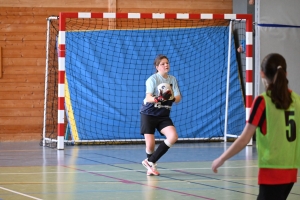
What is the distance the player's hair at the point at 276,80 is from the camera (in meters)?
4.57

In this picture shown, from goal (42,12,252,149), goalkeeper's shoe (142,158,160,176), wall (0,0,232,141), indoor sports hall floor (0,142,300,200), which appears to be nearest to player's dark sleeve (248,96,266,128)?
indoor sports hall floor (0,142,300,200)

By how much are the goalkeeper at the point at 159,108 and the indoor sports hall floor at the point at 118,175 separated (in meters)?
0.34

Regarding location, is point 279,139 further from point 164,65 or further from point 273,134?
point 164,65

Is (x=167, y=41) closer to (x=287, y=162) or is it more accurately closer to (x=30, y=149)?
(x=30, y=149)

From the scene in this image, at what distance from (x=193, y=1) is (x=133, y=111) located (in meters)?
3.34

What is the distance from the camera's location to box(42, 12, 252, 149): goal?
14.8 metres

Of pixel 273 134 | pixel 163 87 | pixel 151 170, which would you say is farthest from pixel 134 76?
pixel 273 134

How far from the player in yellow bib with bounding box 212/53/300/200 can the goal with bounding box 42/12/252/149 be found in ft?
33.1

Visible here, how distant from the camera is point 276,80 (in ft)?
15.0

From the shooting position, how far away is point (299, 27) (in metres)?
15.4

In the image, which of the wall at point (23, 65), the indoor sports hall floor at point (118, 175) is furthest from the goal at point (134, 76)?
the indoor sports hall floor at point (118, 175)

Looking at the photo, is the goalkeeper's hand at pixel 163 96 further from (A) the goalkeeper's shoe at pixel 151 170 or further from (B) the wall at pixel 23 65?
(B) the wall at pixel 23 65

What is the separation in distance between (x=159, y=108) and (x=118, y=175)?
3.74 feet

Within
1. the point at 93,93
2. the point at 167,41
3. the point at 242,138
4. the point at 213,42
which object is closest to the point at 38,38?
the point at 93,93
